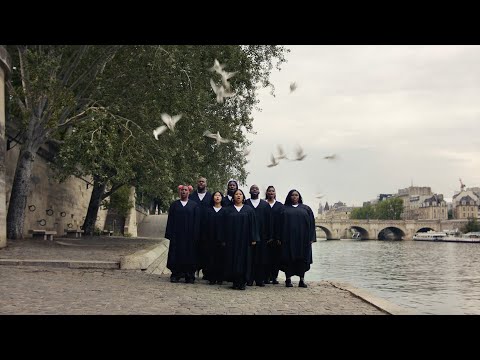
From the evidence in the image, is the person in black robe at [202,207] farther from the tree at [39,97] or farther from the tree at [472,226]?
the tree at [472,226]

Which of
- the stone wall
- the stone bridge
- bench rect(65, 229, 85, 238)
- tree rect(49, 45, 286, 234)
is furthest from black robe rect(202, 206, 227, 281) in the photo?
the stone bridge

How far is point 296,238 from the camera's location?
1207 cm

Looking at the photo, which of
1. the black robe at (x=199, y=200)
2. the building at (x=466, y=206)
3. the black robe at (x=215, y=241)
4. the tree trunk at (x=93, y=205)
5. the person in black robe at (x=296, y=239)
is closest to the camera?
the black robe at (x=215, y=241)

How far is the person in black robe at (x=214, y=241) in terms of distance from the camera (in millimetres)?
11945

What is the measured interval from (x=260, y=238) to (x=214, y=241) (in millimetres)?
990

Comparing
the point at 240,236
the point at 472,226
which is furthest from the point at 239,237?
the point at 472,226

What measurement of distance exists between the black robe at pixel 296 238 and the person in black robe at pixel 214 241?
133cm

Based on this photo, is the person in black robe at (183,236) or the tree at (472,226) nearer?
the person in black robe at (183,236)

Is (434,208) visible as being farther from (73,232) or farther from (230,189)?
(230,189)

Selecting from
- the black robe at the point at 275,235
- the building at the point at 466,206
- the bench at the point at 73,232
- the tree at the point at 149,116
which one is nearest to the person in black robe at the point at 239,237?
the black robe at the point at 275,235

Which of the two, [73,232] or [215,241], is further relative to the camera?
[73,232]
